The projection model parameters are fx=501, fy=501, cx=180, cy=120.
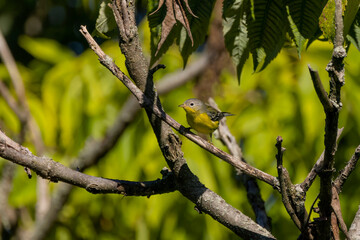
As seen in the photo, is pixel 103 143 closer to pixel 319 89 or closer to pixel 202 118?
pixel 202 118

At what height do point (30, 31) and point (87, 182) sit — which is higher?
point (30, 31)

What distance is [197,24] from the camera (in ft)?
5.39

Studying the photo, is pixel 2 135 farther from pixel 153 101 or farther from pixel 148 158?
pixel 148 158

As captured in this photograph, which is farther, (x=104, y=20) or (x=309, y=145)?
(x=309, y=145)

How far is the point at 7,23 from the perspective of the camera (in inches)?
311

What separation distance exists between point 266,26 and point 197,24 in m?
0.23

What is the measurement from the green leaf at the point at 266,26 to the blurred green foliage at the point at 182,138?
152 cm

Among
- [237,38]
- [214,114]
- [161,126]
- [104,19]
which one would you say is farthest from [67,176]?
[214,114]

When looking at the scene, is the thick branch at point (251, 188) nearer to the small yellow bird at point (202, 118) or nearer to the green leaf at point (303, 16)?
the small yellow bird at point (202, 118)

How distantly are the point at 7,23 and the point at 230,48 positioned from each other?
693cm

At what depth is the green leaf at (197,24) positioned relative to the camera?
1.59m

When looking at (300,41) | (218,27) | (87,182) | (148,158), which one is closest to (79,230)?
(148,158)

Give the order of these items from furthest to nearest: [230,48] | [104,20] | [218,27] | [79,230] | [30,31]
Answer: [30,31]
[79,230]
[218,27]
[230,48]
[104,20]

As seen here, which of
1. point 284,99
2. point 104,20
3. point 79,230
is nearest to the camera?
point 104,20
